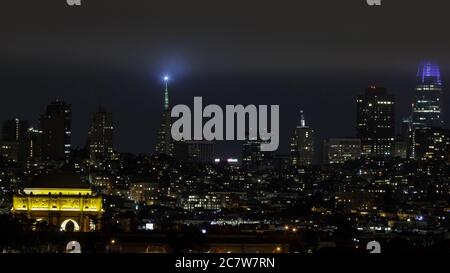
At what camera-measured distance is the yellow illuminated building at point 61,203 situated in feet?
279

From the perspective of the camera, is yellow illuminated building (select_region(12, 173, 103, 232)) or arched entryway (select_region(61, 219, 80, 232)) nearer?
arched entryway (select_region(61, 219, 80, 232))

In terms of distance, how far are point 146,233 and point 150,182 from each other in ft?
181

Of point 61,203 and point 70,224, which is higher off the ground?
point 61,203

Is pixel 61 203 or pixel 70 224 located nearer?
pixel 70 224

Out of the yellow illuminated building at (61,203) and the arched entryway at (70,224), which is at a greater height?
the yellow illuminated building at (61,203)

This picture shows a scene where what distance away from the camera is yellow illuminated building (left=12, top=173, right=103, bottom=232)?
3349 inches

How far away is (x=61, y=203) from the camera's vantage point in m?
86.9

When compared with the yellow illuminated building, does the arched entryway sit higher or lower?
lower

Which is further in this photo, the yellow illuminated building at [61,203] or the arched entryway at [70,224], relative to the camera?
the yellow illuminated building at [61,203]
